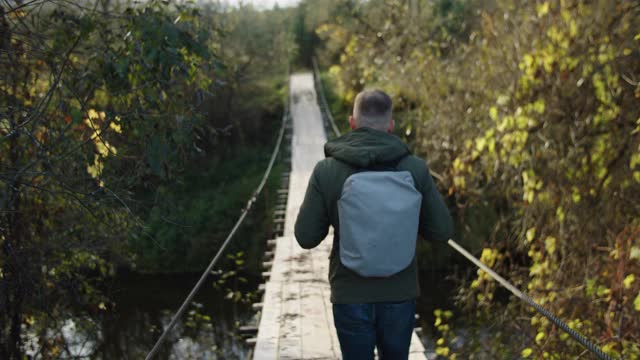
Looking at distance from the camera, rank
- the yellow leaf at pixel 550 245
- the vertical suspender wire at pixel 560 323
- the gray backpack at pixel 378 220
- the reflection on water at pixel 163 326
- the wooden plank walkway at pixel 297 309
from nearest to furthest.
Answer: the gray backpack at pixel 378 220 < the vertical suspender wire at pixel 560 323 < the wooden plank walkway at pixel 297 309 < the yellow leaf at pixel 550 245 < the reflection on water at pixel 163 326

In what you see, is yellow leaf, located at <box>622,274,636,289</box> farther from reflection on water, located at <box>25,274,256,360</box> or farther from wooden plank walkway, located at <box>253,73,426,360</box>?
reflection on water, located at <box>25,274,256,360</box>

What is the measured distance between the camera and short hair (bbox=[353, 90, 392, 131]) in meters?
2.22

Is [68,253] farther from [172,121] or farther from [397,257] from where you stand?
[397,257]

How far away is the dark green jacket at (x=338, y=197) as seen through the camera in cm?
218

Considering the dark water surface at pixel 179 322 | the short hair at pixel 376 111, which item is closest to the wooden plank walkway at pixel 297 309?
the dark water surface at pixel 179 322

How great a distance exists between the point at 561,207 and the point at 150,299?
366 inches

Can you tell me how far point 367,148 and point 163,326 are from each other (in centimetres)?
914

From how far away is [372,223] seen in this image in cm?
213

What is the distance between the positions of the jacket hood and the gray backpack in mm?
55

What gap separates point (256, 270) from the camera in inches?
523

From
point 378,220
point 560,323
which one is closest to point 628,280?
point 560,323

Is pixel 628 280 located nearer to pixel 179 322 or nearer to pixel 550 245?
pixel 550 245

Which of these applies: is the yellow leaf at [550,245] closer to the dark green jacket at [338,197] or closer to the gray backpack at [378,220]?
the dark green jacket at [338,197]

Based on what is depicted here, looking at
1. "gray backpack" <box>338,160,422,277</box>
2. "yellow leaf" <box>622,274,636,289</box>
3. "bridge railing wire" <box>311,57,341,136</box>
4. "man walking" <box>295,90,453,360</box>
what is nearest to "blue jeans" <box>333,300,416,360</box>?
"man walking" <box>295,90,453,360</box>
